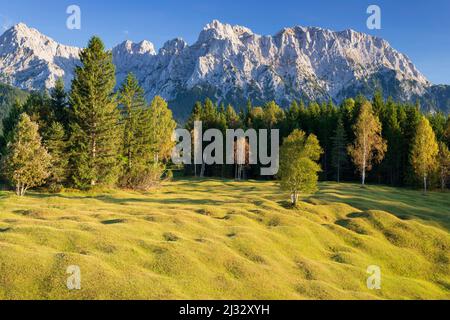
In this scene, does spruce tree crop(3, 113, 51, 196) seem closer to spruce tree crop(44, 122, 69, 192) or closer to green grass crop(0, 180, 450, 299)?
green grass crop(0, 180, 450, 299)

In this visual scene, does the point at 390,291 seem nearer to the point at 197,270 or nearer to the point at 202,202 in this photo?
the point at 197,270

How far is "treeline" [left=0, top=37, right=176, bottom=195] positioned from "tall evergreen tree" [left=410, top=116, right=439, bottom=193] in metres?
60.5

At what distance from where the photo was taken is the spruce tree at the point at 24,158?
47.4 meters

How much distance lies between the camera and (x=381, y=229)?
4428 centimetres

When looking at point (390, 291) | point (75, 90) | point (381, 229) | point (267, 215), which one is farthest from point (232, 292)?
point (75, 90)

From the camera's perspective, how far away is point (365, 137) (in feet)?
290

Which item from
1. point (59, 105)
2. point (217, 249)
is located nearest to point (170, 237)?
point (217, 249)
